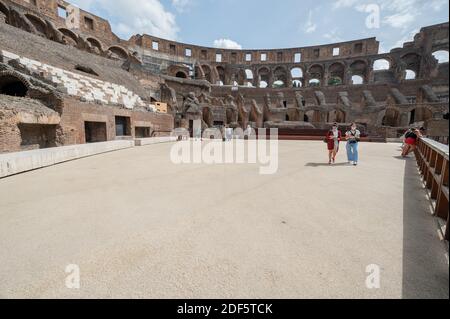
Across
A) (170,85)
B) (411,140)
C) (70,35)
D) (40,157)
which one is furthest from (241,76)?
A: (40,157)

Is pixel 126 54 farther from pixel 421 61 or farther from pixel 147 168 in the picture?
pixel 421 61

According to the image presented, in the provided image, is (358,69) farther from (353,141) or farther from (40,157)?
(40,157)

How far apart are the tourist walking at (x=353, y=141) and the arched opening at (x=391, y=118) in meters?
23.6

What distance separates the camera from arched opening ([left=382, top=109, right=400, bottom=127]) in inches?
920

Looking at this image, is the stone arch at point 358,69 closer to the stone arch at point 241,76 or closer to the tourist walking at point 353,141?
the stone arch at point 241,76

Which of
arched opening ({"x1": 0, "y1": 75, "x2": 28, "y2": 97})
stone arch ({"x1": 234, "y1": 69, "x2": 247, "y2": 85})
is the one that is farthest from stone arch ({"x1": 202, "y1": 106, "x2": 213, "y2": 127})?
stone arch ({"x1": 234, "y1": 69, "x2": 247, "y2": 85})

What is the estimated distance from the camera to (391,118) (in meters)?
24.2

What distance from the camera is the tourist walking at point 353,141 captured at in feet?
20.0

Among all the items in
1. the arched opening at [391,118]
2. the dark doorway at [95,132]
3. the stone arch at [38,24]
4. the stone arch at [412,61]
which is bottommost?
the dark doorway at [95,132]

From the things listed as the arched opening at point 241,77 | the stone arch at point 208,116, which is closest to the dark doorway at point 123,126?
the stone arch at point 208,116

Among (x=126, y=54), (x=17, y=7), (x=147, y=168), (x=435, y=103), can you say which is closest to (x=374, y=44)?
(x=435, y=103)

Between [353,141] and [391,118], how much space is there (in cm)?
2501

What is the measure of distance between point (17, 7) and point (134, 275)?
3685cm

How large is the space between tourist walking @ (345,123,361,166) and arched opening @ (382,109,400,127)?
2355 cm
